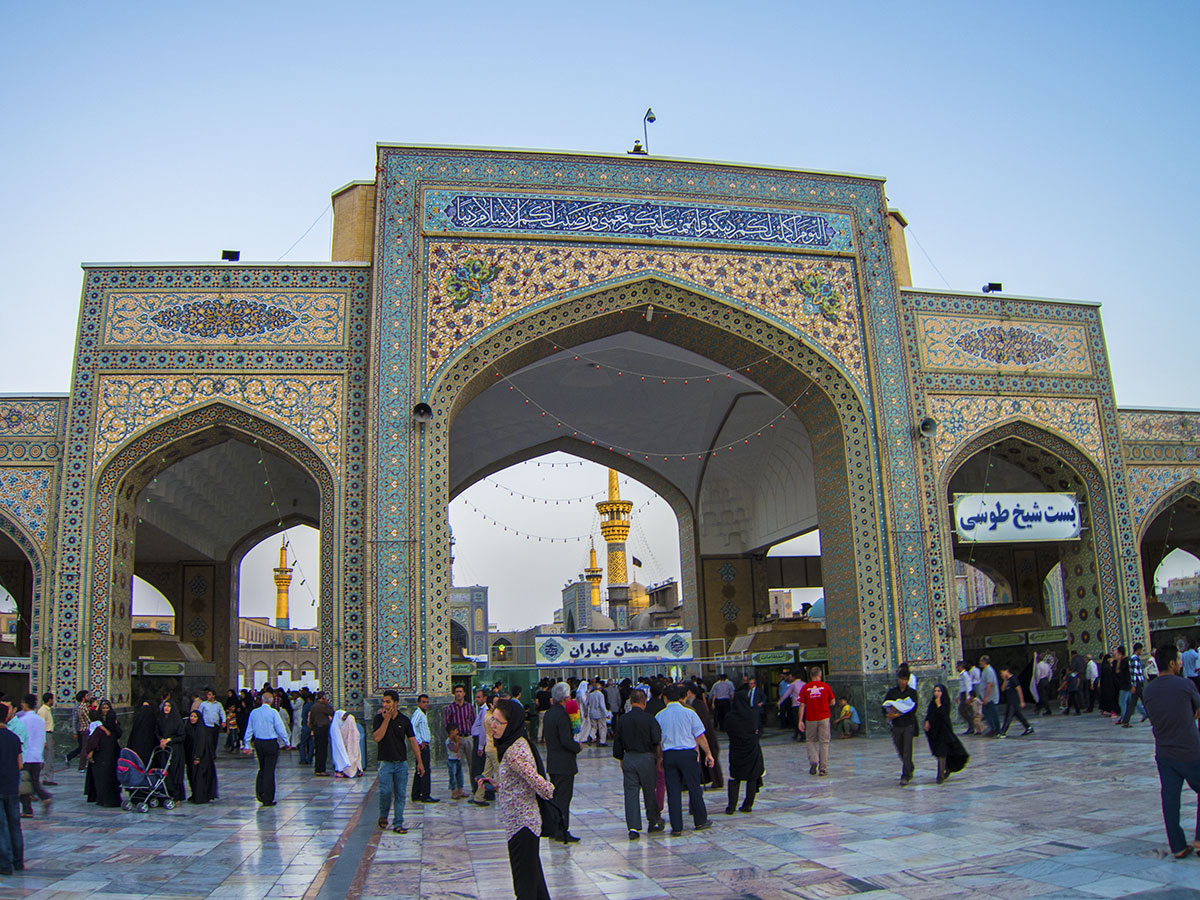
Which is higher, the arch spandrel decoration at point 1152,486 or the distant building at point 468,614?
the arch spandrel decoration at point 1152,486

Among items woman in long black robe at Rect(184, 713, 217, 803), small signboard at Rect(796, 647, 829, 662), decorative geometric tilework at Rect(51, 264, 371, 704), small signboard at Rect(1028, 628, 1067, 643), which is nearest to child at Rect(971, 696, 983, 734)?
small signboard at Rect(796, 647, 829, 662)

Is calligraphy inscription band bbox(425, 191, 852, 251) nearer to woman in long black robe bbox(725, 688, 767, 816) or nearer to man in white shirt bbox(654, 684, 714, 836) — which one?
woman in long black robe bbox(725, 688, 767, 816)

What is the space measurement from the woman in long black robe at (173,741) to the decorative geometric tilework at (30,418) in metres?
4.58

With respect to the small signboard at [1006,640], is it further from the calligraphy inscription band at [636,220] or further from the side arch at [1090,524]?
the calligraphy inscription band at [636,220]

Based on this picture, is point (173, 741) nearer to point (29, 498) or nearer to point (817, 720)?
point (29, 498)

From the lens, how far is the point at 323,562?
36.3 ft

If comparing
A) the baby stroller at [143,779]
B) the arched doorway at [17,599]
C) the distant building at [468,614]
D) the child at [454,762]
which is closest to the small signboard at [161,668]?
the arched doorway at [17,599]

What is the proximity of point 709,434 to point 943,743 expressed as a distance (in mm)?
10513

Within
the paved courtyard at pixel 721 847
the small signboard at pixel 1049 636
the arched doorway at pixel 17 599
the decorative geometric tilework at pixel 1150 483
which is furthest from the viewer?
the small signboard at pixel 1049 636

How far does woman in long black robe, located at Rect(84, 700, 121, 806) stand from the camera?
738 cm

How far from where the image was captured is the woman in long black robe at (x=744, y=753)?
622cm

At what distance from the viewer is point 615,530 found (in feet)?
112

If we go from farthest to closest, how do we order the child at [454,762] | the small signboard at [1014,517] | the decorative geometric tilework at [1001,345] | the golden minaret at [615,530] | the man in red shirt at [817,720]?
1. the golden minaret at [615,530]
2. the decorative geometric tilework at [1001,345]
3. the small signboard at [1014,517]
4. the man in red shirt at [817,720]
5. the child at [454,762]

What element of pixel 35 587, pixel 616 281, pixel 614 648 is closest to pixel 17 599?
pixel 35 587
